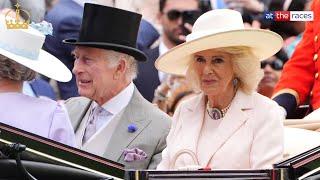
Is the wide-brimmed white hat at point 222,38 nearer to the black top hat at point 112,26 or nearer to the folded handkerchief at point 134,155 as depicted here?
the folded handkerchief at point 134,155

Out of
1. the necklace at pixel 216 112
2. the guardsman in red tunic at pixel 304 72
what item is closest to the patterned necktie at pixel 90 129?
the necklace at pixel 216 112

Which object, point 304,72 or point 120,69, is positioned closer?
point 120,69

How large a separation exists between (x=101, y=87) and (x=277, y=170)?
155 cm

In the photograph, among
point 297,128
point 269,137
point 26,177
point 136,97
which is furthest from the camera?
point 136,97

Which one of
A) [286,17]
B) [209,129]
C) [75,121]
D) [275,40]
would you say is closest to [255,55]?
[275,40]

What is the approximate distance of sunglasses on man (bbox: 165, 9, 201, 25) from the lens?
6921 mm

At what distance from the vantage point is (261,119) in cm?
405

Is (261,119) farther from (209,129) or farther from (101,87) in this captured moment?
(101,87)

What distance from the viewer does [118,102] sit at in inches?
190

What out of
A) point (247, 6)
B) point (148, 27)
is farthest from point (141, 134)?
point (148, 27)

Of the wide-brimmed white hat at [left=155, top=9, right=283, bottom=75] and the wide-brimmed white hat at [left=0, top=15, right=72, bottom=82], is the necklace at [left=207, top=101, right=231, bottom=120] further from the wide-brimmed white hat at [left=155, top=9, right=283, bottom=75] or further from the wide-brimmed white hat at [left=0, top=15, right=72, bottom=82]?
the wide-brimmed white hat at [left=0, top=15, right=72, bottom=82]

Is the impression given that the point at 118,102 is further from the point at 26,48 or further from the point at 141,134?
the point at 26,48

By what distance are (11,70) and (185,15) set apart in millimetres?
2838

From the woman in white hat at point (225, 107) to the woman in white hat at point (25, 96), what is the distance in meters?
0.45
